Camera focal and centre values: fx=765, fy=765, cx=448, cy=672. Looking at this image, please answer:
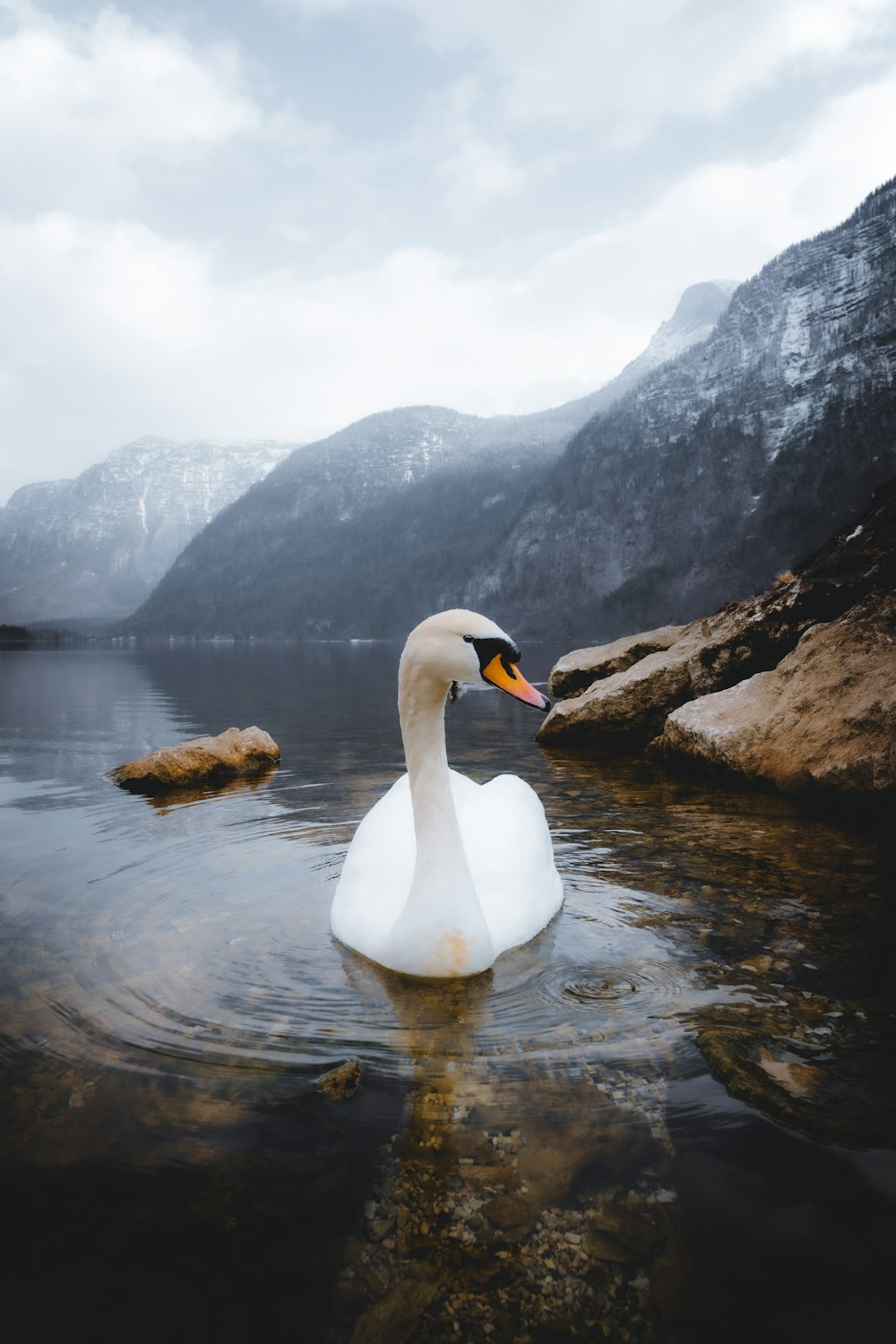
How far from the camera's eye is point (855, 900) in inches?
204

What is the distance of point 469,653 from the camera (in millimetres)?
3873

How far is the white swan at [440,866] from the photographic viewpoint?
3920 mm

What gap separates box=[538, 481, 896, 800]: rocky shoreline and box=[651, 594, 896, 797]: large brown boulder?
0.01 meters

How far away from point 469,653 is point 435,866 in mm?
1192

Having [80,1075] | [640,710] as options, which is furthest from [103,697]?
[80,1075]

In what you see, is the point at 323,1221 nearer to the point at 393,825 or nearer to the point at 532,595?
the point at 393,825

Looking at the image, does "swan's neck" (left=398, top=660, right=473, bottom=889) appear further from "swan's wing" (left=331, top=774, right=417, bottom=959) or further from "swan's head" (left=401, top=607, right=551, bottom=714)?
"swan's wing" (left=331, top=774, right=417, bottom=959)

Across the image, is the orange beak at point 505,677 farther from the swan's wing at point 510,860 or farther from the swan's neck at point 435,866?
the swan's wing at point 510,860

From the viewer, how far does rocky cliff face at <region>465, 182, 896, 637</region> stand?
407 feet

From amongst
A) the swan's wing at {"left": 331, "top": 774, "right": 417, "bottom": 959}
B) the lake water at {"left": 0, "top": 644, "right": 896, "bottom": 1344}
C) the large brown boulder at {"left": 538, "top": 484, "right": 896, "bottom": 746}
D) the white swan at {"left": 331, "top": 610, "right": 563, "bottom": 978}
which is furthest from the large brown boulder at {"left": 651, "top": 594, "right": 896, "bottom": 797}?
the swan's wing at {"left": 331, "top": 774, "right": 417, "bottom": 959}

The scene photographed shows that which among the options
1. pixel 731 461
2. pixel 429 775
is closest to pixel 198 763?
pixel 429 775

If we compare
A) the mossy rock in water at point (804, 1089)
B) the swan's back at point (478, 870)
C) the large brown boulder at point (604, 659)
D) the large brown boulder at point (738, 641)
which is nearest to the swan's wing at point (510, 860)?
the swan's back at point (478, 870)

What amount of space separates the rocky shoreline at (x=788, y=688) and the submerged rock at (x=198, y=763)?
17.4 feet

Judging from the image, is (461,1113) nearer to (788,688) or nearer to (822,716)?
(822,716)
